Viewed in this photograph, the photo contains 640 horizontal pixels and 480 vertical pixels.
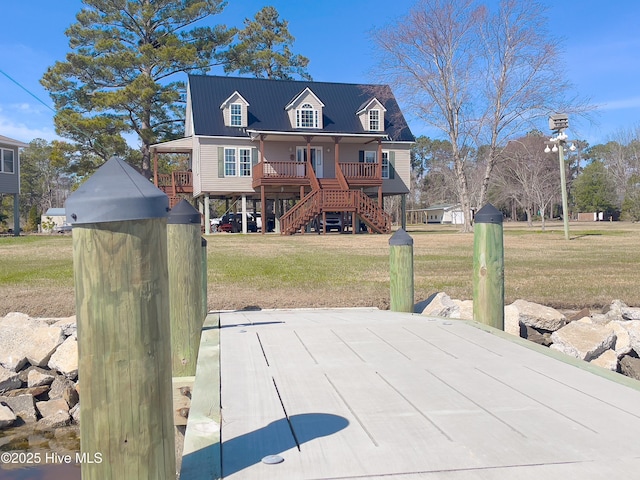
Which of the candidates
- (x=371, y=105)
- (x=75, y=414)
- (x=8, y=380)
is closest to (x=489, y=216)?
(x=75, y=414)

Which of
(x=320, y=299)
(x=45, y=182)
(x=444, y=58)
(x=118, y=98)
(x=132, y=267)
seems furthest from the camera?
(x=45, y=182)

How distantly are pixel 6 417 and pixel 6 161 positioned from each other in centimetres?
2969

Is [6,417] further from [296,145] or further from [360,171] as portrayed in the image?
[296,145]

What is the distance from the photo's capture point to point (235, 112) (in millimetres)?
29578

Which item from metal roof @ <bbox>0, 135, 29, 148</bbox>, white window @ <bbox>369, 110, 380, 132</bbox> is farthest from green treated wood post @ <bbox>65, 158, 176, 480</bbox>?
metal roof @ <bbox>0, 135, 29, 148</bbox>

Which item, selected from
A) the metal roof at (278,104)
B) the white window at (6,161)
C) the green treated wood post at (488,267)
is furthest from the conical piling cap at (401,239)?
the white window at (6,161)

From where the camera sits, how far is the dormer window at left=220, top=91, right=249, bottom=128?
29.4 m

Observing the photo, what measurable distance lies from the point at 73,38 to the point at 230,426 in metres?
34.9

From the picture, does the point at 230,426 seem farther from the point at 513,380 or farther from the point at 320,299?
the point at 320,299

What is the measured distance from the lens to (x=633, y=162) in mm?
63469

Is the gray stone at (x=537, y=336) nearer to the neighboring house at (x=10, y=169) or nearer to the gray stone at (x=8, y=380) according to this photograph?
the gray stone at (x=8, y=380)

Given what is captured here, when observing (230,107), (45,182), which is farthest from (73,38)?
(45,182)

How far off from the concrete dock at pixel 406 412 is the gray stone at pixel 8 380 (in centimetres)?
318

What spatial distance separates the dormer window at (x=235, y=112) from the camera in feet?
96.6
